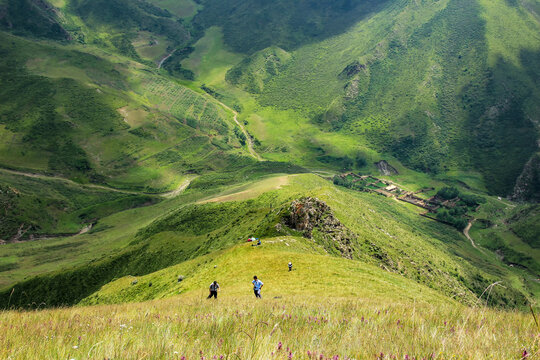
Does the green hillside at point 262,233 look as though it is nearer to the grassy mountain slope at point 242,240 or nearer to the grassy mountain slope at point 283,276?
the grassy mountain slope at point 283,276

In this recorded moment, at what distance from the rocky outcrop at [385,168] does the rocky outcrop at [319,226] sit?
154 m

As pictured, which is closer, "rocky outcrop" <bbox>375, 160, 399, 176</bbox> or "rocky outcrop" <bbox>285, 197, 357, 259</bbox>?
"rocky outcrop" <bbox>285, 197, 357, 259</bbox>

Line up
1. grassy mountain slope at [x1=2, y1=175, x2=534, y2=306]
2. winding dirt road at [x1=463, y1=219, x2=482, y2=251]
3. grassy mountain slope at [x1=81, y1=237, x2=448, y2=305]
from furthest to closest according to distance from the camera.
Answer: winding dirt road at [x1=463, y1=219, x2=482, y2=251], grassy mountain slope at [x1=2, y1=175, x2=534, y2=306], grassy mountain slope at [x1=81, y1=237, x2=448, y2=305]

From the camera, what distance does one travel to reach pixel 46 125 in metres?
163

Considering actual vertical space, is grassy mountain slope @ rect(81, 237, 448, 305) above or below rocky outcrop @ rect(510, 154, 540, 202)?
above

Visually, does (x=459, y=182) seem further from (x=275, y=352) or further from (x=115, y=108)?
(x=115, y=108)

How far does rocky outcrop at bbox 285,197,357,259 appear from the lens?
106 feet

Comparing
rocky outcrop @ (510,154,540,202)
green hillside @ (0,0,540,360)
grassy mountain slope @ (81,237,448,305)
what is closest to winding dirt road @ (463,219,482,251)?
green hillside @ (0,0,540,360)

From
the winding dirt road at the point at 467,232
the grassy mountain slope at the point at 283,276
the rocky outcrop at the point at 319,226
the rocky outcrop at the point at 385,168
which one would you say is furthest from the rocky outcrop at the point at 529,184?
the grassy mountain slope at the point at 283,276

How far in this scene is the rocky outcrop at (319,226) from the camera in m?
32.2

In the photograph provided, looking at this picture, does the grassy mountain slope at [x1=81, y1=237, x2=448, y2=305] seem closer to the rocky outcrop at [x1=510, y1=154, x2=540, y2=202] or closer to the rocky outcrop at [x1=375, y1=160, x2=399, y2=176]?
the rocky outcrop at [x1=375, y1=160, x2=399, y2=176]

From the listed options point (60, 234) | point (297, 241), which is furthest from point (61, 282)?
point (60, 234)

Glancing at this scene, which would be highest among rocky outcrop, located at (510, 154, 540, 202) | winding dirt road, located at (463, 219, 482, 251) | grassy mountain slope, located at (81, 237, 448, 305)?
grassy mountain slope, located at (81, 237, 448, 305)

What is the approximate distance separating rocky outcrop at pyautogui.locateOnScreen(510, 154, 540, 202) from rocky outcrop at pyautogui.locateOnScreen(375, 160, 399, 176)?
59392mm
